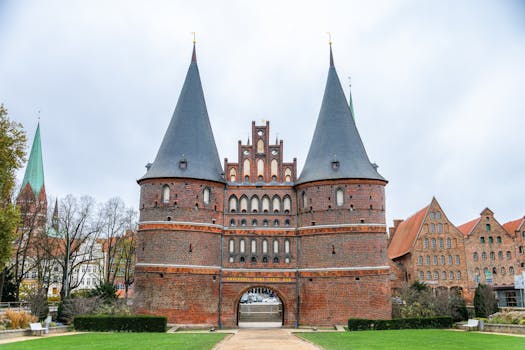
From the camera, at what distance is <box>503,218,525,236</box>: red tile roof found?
5512cm

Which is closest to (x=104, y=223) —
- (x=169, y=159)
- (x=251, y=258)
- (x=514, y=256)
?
(x=169, y=159)

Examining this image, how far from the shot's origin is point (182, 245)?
1366 inches

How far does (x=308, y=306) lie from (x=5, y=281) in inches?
969

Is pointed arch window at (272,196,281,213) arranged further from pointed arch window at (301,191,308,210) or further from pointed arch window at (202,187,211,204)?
pointed arch window at (202,187,211,204)

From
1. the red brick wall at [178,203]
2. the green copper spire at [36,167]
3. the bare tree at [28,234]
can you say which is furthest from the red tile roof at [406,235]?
the green copper spire at [36,167]

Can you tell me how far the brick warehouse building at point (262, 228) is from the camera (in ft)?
112

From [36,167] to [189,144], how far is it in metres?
33.9

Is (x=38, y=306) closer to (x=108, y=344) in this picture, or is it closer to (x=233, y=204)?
(x=108, y=344)

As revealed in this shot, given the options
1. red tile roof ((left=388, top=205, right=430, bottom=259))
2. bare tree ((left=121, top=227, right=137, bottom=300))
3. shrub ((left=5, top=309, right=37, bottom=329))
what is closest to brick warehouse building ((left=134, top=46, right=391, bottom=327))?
shrub ((left=5, top=309, right=37, bottom=329))

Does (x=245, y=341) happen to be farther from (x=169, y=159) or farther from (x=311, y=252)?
(x=169, y=159)

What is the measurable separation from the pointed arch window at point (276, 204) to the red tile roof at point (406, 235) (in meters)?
21.5

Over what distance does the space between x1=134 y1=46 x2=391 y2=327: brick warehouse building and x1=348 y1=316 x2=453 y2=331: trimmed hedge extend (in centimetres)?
223

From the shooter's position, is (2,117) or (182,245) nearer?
(2,117)

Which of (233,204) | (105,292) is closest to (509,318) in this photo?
(233,204)
